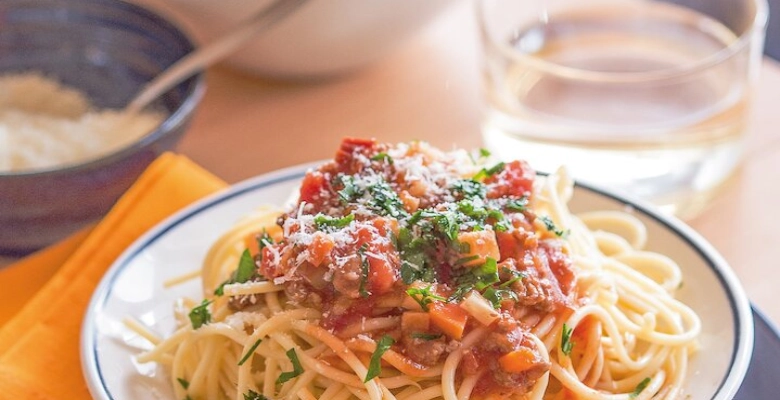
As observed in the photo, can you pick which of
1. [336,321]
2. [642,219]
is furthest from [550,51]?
[336,321]

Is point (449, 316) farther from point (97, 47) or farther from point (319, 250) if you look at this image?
point (97, 47)

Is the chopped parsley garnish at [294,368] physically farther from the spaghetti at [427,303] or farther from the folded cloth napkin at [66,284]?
the folded cloth napkin at [66,284]

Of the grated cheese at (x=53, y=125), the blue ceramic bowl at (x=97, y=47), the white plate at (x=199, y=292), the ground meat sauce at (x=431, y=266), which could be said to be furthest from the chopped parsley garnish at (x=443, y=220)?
the grated cheese at (x=53, y=125)

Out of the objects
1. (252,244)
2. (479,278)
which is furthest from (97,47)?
(479,278)

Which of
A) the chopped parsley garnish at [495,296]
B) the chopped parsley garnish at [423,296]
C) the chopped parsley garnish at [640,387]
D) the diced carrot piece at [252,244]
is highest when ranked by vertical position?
the chopped parsley garnish at [495,296]

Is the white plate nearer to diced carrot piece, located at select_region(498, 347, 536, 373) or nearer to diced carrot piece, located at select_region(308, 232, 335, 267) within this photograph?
diced carrot piece, located at select_region(498, 347, 536, 373)

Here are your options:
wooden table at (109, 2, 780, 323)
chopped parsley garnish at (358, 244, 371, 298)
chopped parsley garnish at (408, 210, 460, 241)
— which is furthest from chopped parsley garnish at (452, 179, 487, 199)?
wooden table at (109, 2, 780, 323)

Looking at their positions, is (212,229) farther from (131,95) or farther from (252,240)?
(131,95)
